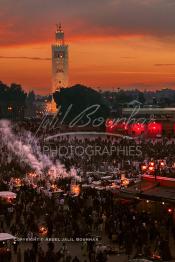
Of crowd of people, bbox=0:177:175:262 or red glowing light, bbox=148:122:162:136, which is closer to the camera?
crowd of people, bbox=0:177:175:262

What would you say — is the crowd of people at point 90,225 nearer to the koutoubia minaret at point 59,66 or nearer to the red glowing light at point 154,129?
the red glowing light at point 154,129

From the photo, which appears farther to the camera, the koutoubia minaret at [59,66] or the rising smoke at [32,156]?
the koutoubia minaret at [59,66]

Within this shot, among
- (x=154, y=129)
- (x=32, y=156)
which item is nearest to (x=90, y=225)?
(x=32, y=156)

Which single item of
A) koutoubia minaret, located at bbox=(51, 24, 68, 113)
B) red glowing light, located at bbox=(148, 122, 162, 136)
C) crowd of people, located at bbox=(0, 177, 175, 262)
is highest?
koutoubia minaret, located at bbox=(51, 24, 68, 113)

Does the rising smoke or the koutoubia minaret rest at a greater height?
the koutoubia minaret

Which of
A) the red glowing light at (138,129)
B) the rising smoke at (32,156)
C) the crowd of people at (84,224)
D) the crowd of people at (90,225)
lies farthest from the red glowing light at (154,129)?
the crowd of people at (90,225)

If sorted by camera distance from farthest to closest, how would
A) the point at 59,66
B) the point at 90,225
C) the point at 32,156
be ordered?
the point at 59,66 < the point at 32,156 < the point at 90,225

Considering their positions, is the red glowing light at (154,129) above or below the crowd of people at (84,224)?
above

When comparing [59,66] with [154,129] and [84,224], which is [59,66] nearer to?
[154,129]

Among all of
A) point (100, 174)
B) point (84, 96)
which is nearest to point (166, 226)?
point (100, 174)

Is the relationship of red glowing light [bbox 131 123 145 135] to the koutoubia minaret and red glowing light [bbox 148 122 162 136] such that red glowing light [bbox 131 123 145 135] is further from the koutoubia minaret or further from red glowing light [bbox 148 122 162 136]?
the koutoubia minaret

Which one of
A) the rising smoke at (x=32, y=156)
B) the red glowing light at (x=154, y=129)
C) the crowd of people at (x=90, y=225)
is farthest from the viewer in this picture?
the red glowing light at (x=154, y=129)

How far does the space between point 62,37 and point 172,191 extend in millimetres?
92688

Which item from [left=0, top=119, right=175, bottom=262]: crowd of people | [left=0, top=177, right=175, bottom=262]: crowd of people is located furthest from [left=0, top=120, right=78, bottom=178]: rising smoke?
[left=0, top=177, right=175, bottom=262]: crowd of people
